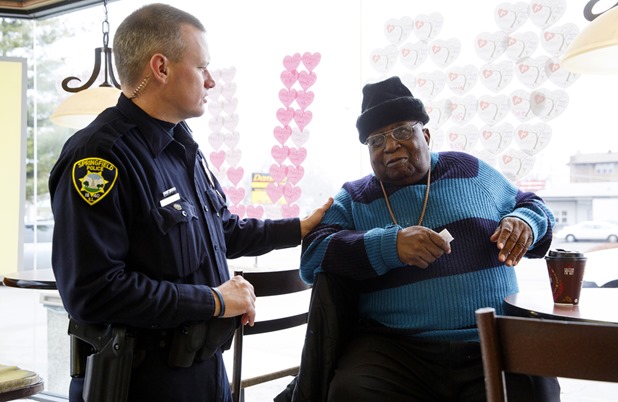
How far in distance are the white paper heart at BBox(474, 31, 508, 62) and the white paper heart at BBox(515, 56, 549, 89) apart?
0.44 feet

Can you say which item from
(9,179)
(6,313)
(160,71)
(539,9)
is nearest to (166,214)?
(160,71)

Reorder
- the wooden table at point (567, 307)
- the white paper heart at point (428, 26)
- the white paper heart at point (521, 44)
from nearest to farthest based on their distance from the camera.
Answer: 1. the wooden table at point (567, 307)
2. the white paper heart at point (521, 44)
3. the white paper heart at point (428, 26)

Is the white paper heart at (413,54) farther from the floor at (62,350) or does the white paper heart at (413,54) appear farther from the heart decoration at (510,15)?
the floor at (62,350)

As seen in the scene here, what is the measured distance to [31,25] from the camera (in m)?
6.18

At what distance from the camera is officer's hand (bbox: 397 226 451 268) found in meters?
1.70

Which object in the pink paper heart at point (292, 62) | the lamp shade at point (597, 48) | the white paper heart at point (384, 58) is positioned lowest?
the lamp shade at point (597, 48)

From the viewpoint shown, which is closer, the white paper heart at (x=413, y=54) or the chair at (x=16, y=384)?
the chair at (x=16, y=384)

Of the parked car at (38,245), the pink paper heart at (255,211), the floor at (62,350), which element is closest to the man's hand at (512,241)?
the floor at (62,350)

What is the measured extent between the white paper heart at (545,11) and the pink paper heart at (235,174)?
2312mm

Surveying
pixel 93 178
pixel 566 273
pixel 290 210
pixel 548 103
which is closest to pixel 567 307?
pixel 566 273

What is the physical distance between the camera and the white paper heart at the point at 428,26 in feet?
11.7

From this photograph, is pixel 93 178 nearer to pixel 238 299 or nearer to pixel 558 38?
pixel 238 299

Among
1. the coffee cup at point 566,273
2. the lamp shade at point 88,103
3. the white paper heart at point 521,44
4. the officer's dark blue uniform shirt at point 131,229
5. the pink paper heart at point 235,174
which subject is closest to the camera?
the officer's dark blue uniform shirt at point 131,229

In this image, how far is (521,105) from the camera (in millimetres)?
3273
